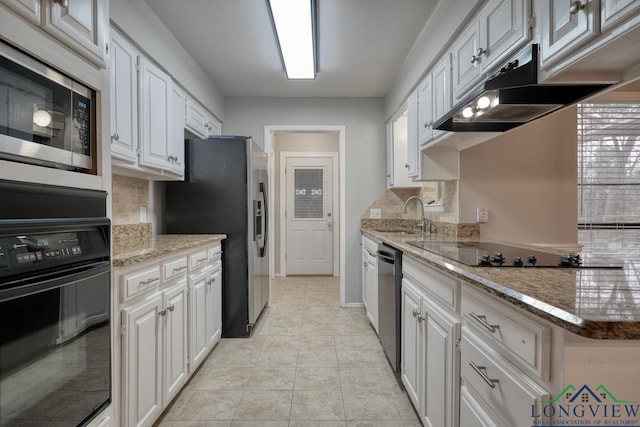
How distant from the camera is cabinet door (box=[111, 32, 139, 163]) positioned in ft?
5.57

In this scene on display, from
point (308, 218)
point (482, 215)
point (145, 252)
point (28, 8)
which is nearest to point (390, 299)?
point (482, 215)

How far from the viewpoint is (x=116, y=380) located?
51.2 inches

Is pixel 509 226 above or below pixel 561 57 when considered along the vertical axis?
below

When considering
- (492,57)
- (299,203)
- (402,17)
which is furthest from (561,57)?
(299,203)

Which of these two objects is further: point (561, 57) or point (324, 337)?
point (324, 337)

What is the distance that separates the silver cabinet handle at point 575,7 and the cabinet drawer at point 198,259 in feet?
7.24

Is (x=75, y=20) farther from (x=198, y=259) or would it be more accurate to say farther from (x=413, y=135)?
(x=413, y=135)

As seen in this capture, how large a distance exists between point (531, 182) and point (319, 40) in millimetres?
1955

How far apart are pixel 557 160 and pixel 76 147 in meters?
2.84

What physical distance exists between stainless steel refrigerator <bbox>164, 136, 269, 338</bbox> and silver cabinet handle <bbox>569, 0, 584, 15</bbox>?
227cm

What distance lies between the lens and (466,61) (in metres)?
1.73

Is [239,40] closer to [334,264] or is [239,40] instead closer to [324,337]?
[324,337]

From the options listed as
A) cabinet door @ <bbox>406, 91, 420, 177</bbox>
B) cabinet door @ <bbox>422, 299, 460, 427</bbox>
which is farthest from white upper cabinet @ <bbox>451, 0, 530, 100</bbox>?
cabinet door @ <bbox>422, 299, 460, 427</bbox>

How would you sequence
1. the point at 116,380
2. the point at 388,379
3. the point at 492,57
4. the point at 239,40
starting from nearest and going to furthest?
1. the point at 116,380
2. the point at 492,57
3. the point at 388,379
4. the point at 239,40
